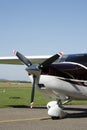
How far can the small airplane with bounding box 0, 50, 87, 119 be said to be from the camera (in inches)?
510

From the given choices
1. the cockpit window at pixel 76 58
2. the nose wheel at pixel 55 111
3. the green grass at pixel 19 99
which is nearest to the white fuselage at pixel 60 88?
the nose wheel at pixel 55 111

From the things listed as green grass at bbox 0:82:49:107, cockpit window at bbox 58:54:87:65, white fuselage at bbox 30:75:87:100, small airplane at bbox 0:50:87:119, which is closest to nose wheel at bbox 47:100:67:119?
small airplane at bbox 0:50:87:119

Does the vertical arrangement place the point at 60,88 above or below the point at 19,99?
above

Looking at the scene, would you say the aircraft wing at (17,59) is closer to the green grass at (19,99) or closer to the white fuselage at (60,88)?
the green grass at (19,99)

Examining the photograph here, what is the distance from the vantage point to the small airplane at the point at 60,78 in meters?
13.0

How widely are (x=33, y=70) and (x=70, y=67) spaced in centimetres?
143

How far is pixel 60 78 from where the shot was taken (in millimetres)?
13070

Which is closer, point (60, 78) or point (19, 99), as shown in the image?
point (60, 78)

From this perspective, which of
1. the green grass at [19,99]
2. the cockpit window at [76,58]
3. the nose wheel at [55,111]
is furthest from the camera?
the green grass at [19,99]

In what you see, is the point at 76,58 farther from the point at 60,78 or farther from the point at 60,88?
the point at 60,88

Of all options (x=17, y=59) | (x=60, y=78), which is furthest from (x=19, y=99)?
(x=60, y=78)

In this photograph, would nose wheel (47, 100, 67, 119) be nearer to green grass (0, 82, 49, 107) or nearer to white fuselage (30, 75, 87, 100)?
white fuselage (30, 75, 87, 100)

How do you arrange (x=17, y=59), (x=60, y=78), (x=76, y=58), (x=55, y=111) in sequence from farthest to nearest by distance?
(x=17, y=59) < (x=76, y=58) < (x=55, y=111) < (x=60, y=78)

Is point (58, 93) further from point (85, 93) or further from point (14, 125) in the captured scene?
point (14, 125)
